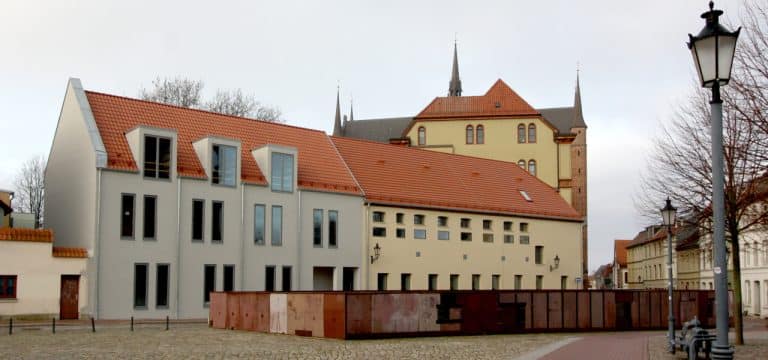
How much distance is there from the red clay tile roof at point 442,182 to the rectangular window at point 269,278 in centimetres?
775

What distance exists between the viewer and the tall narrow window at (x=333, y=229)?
4666 centimetres

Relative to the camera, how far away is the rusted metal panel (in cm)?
2797

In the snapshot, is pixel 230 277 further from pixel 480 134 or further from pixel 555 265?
pixel 480 134

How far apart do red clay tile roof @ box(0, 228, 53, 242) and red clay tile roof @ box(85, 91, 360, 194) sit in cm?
414

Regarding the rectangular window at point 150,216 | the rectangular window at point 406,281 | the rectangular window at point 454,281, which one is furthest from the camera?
the rectangular window at point 454,281

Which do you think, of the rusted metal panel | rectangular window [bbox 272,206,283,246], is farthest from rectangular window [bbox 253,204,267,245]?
the rusted metal panel

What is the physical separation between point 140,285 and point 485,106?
54.5 m

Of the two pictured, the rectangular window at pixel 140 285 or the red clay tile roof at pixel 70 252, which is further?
the rectangular window at pixel 140 285

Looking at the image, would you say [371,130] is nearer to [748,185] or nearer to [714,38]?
[748,185]

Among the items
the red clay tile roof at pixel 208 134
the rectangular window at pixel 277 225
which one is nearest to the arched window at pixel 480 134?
the red clay tile roof at pixel 208 134

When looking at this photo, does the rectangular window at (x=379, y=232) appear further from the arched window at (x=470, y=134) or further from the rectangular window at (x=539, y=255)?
the arched window at (x=470, y=134)

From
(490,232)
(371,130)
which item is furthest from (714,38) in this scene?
(371,130)

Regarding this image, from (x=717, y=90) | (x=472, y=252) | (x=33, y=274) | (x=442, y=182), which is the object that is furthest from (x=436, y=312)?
(x=442, y=182)

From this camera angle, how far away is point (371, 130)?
355 feet
